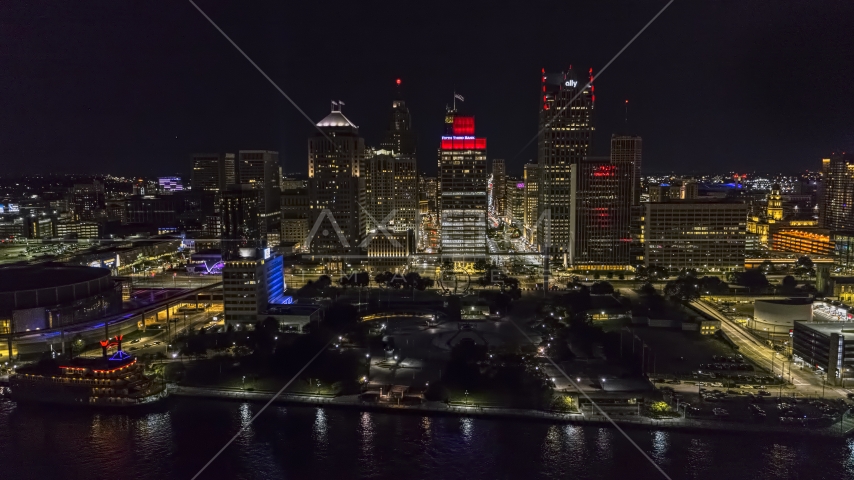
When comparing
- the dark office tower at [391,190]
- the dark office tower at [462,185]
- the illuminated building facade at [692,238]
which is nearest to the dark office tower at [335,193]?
the dark office tower at [391,190]

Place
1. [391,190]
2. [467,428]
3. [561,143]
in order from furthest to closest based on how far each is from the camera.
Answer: [391,190] → [561,143] → [467,428]

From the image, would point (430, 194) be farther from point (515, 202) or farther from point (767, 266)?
point (767, 266)

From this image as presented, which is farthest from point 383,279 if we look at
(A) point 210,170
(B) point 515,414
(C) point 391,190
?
(A) point 210,170

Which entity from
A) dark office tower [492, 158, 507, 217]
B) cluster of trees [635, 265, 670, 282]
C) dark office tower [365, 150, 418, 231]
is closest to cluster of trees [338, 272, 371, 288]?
dark office tower [365, 150, 418, 231]

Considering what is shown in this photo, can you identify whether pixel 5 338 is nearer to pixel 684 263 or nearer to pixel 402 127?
pixel 684 263

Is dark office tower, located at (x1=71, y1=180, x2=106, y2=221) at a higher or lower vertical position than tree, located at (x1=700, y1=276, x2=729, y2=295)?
higher

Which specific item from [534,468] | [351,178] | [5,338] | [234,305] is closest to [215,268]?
[351,178]

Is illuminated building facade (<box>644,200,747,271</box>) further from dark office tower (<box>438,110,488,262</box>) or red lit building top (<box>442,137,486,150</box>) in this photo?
red lit building top (<box>442,137,486,150</box>)
